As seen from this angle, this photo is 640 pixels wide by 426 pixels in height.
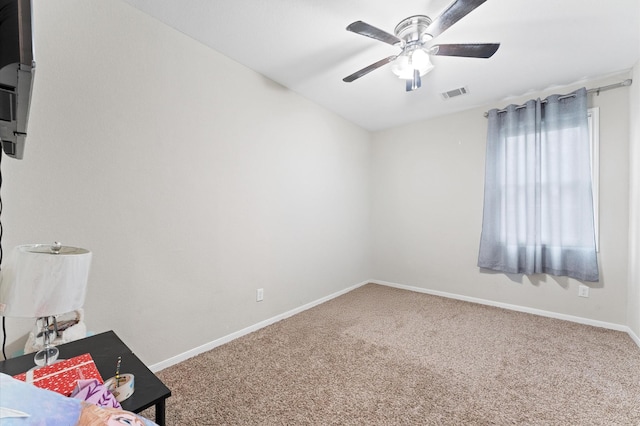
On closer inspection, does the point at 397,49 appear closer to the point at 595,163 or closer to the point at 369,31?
the point at 369,31

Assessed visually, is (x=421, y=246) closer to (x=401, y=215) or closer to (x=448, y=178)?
(x=401, y=215)

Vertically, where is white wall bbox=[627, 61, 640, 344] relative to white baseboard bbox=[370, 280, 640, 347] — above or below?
above

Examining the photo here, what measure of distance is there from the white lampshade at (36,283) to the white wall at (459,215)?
3.60 m

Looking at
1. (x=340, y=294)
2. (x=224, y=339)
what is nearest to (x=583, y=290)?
(x=340, y=294)

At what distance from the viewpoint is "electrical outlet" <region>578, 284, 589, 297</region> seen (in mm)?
2643

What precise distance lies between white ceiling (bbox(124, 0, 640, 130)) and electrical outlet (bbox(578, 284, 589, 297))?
2.00 meters

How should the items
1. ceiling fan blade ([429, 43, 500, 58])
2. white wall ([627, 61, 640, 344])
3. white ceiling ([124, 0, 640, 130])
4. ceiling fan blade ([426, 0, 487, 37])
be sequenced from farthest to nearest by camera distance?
white wall ([627, 61, 640, 344]) < white ceiling ([124, 0, 640, 130]) < ceiling fan blade ([429, 43, 500, 58]) < ceiling fan blade ([426, 0, 487, 37])

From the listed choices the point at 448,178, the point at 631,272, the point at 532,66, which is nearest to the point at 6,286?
the point at 532,66

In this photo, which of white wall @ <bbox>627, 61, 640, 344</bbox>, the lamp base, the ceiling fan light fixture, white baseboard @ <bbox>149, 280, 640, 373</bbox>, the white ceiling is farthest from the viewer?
white wall @ <bbox>627, 61, 640, 344</bbox>

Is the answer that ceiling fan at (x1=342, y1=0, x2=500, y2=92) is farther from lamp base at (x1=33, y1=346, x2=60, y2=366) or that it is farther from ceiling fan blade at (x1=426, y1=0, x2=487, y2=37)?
lamp base at (x1=33, y1=346, x2=60, y2=366)

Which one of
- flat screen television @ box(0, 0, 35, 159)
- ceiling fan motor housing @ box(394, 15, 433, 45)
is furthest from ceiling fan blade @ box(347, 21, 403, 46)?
flat screen television @ box(0, 0, 35, 159)

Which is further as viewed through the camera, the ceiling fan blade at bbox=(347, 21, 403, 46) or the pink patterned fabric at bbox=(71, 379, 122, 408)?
the ceiling fan blade at bbox=(347, 21, 403, 46)

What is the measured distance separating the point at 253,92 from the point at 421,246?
9.27ft

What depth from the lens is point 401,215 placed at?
392 cm
